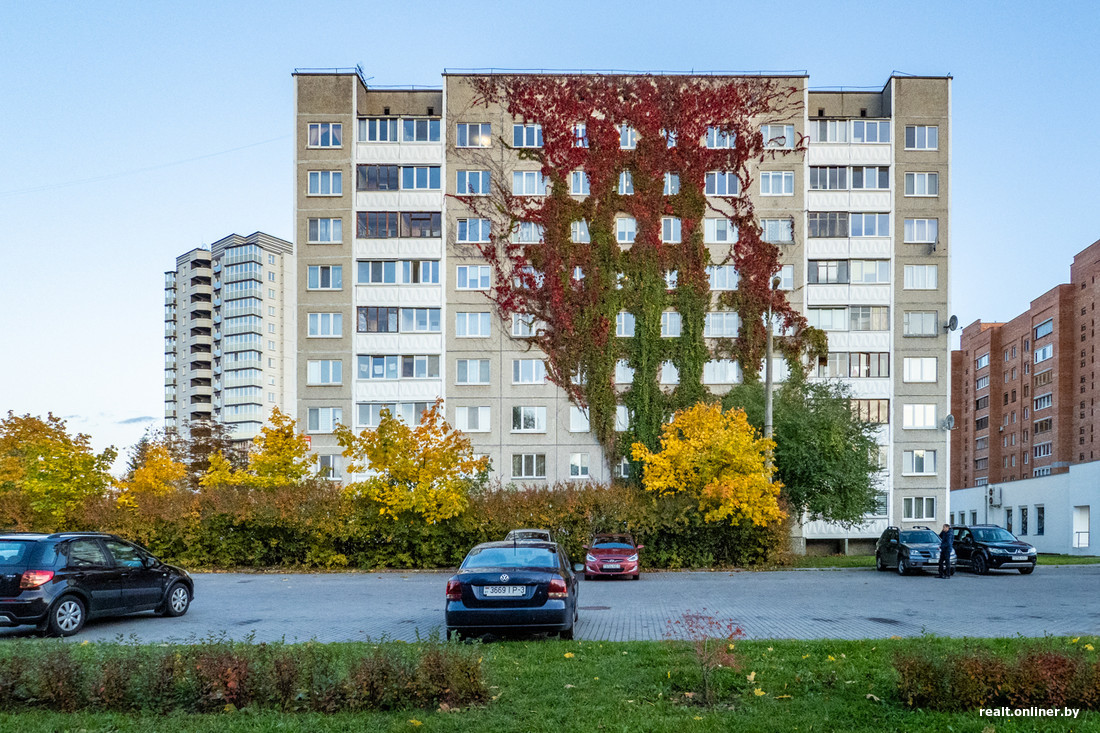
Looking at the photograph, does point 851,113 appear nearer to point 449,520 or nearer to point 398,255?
point 398,255

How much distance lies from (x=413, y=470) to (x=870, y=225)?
30972 millimetres

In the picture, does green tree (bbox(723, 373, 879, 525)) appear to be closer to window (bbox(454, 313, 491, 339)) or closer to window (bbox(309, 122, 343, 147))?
window (bbox(454, 313, 491, 339))

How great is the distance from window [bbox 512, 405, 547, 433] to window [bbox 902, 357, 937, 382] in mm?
19774

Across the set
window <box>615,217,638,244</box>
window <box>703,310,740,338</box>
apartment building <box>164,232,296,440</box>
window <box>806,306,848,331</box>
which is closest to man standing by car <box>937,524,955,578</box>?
window <box>703,310,740,338</box>

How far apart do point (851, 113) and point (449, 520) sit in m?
33.9

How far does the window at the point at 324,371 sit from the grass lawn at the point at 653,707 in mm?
40387

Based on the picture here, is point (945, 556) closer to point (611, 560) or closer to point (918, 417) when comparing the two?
point (611, 560)

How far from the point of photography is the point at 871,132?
162 feet

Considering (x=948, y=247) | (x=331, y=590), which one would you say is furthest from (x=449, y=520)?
(x=948, y=247)

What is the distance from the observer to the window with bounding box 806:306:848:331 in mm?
48625

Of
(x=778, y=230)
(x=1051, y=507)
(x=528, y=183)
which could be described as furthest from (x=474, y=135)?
(x=1051, y=507)

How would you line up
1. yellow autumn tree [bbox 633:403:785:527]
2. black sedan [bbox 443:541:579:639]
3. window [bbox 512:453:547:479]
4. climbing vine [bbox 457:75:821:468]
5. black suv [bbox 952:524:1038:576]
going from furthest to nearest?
window [bbox 512:453:547:479], climbing vine [bbox 457:75:821:468], yellow autumn tree [bbox 633:403:785:527], black suv [bbox 952:524:1038:576], black sedan [bbox 443:541:579:639]

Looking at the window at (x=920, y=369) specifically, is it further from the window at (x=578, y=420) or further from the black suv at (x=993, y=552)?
the black suv at (x=993, y=552)

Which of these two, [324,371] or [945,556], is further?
[324,371]
